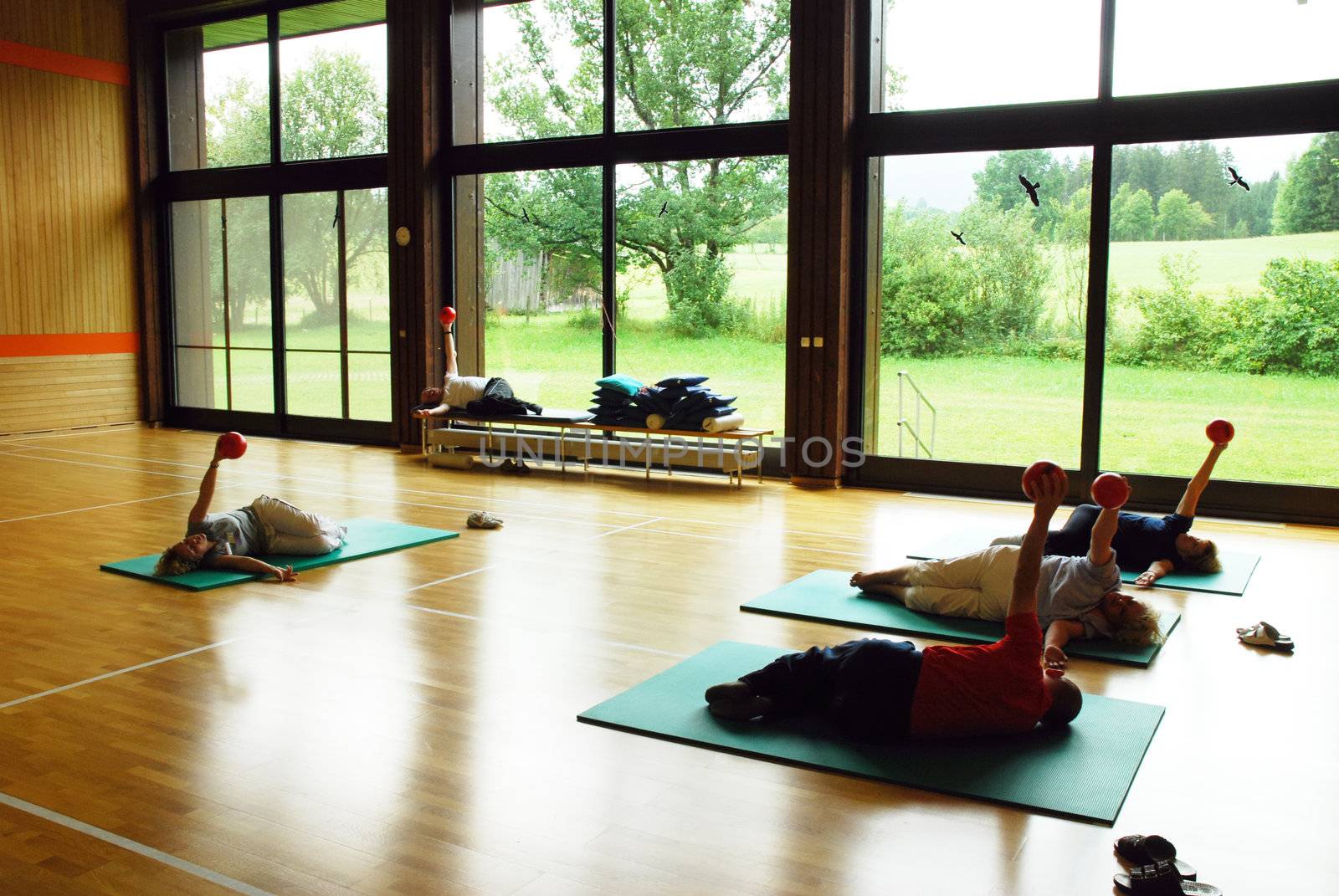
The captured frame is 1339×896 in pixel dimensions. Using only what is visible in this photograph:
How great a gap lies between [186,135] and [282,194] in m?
1.64

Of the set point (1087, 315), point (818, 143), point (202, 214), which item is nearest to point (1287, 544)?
point (1087, 315)

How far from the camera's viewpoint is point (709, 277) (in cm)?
817

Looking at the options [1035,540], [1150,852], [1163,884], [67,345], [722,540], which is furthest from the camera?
[67,345]

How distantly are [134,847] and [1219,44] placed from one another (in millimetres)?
6668

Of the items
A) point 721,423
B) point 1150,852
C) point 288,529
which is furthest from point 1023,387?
point 1150,852

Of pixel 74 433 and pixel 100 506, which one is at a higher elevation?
pixel 74 433

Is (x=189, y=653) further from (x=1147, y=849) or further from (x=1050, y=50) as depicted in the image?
(x=1050, y=50)

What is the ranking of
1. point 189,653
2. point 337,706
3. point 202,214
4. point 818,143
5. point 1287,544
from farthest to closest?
point 202,214 < point 818,143 < point 1287,544 < point 189,653 < point 337,706

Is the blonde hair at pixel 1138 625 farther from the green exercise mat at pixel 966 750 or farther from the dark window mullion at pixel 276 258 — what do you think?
the dark window mullion at pixel 276 258

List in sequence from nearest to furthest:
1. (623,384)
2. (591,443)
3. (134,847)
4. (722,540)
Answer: (134,847) < (722,540) < (623,384) < (591,443)

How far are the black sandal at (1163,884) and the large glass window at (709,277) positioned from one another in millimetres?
5551

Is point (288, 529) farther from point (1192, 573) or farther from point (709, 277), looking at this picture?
point (1192, 573)

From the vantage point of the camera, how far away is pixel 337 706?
344 cm

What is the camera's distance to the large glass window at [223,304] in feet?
34.2
